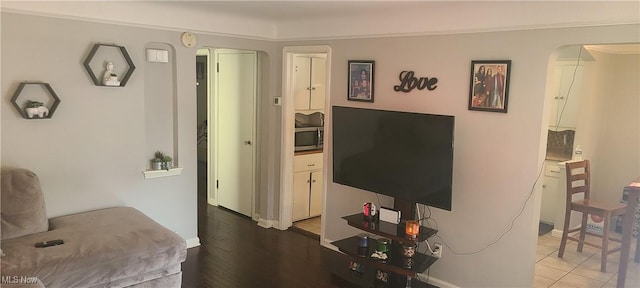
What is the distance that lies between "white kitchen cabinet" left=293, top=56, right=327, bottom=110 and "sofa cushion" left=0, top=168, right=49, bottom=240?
2.54 metres

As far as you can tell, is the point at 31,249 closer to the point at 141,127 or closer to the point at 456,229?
the point at 141,127

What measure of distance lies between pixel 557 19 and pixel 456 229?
1663 millimetres

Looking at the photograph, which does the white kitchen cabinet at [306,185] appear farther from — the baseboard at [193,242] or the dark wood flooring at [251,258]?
the baseboard at [193,242]

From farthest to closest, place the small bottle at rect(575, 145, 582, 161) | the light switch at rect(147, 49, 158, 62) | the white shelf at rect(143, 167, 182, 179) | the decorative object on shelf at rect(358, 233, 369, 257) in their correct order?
1. the small bottle at rect(575, 145, 582, 161)
2. the white shelf at rect(143, 167, 182, 179)
3. the light switch at rect(147, 49, 158, 62)
4. the decorative object on shelf at rect(358, 233, 369, 257)

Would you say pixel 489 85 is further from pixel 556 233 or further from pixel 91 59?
pixel 91 59

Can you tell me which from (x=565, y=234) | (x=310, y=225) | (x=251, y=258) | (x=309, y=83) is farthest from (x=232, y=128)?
(x=565, y=234)

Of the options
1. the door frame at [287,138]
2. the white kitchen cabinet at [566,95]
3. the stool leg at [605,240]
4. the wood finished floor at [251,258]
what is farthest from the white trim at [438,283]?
the white kitchen cabinet at [566,95]

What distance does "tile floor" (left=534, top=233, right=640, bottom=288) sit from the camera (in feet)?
12.7

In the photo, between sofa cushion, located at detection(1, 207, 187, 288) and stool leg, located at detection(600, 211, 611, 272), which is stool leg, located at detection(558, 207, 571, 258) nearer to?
stool leg, located at detection(600, 211, 611, 272)

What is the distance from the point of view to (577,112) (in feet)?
16.6

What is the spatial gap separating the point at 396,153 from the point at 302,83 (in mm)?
1970

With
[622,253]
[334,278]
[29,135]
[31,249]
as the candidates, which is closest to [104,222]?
[31,249]

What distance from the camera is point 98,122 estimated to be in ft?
11.9

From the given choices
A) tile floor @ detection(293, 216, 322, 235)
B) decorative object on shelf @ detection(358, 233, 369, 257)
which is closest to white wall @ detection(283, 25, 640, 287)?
decorative object on shelf @ detection(358, 233, 369, 257)
